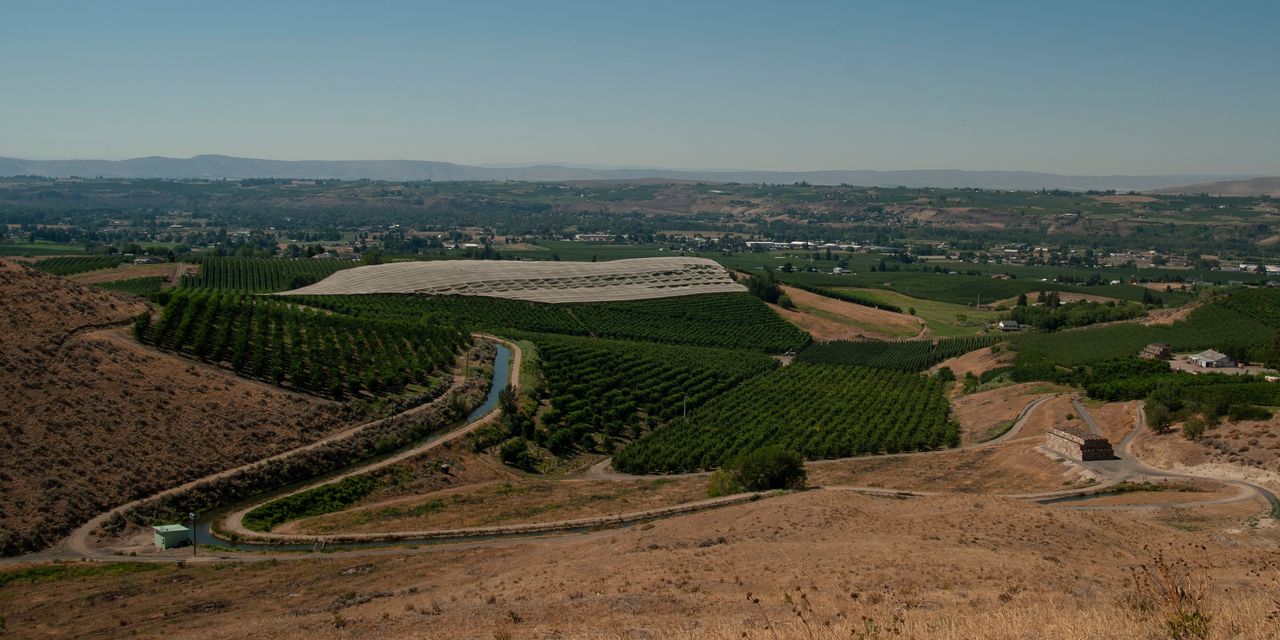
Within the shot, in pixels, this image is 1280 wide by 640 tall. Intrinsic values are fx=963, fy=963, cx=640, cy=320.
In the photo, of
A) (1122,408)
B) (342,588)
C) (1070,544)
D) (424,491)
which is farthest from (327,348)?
(1122,408)

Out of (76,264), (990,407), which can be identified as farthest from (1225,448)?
(76,264)

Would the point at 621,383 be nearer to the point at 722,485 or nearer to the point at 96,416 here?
the point at 722,485

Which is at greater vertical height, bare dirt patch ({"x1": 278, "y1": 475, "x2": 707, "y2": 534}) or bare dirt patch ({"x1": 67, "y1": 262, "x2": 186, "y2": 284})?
bare dirt patch ({"x1": 67, "y1": 262, "x2": 186, "y2": 284})

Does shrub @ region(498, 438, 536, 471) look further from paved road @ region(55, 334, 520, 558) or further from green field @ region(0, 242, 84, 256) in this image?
green field @ region(0, 242, 84, 256)

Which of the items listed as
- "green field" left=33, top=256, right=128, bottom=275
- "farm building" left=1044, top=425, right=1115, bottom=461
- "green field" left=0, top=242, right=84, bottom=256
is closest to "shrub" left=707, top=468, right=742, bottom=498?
"farm building" left=1044, top=425, right=1115, bottom=461

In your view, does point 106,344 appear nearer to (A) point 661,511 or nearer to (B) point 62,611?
(B) point 62,611

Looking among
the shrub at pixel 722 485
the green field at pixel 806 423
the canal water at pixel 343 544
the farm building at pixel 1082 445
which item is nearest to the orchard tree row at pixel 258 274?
the canal water at pixel 343 544
